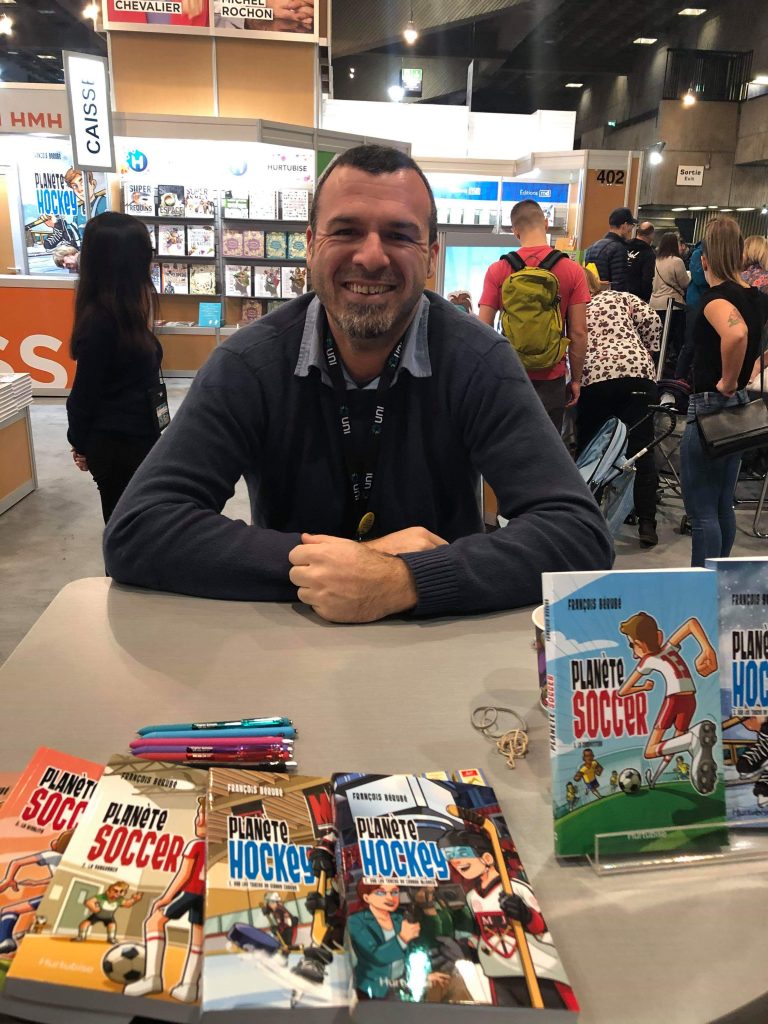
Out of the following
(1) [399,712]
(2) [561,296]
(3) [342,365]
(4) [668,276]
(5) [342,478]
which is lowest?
(1) [399,712]

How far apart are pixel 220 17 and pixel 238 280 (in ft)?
8.84

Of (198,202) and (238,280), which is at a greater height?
(198,202)

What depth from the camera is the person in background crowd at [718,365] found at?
119 inches

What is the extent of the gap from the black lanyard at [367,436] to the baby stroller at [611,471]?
2028 mm

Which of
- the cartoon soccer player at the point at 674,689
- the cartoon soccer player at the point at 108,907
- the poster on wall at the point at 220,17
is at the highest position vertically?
the poster on wall at the point at 220,17

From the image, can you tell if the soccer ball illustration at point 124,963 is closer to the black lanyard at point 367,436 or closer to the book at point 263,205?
the black lanyard at point 367,436

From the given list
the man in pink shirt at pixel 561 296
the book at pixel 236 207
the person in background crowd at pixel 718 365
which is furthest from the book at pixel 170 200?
the person in background crowd at pixel 718 365

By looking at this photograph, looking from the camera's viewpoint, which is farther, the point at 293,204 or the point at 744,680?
the point at 293,204

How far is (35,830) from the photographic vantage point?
2.07 ft

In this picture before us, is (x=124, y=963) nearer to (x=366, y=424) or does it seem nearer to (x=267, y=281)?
(x=366, y=424)

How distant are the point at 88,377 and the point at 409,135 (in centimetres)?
930

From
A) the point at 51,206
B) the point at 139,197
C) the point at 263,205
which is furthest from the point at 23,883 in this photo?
the point at 51,206

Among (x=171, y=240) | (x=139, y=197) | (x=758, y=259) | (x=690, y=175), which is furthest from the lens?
(x=690, y=175)

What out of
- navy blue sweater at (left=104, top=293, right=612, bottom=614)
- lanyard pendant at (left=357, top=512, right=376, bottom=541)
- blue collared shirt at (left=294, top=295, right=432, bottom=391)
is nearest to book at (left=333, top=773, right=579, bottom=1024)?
navy blue sweater at (left=104, top=293, right=612, bottom=614)
